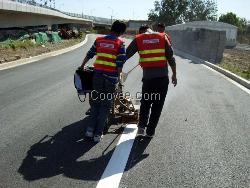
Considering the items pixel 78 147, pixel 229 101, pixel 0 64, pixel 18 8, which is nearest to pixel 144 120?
pixel 78 147

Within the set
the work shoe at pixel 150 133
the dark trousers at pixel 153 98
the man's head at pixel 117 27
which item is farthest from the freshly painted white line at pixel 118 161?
the man's head at pixel 117 27

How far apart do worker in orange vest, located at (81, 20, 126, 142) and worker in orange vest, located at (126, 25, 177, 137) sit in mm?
256

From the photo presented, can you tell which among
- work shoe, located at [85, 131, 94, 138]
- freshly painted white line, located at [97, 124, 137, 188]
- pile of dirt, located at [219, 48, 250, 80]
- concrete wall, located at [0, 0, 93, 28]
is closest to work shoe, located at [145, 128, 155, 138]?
freshly painted white line, located at [97, 124, 137, 188]

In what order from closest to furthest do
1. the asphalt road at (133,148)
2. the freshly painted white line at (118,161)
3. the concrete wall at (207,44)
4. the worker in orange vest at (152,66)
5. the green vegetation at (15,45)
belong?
1. the freshly painted white line at (118,161)
2. the asphalt road at (133,148)
3. the worker in orange vest at (152,66)
4. the green vegetation at (15,45)
5. the concrete wall at (207,44)

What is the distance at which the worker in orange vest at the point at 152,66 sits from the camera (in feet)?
22.1

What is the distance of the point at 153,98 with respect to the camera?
23.1 ft

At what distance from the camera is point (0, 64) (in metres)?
17.7

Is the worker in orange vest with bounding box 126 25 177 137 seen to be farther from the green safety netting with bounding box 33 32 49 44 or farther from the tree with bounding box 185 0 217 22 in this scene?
the tree with bounding box 185 0 217 22

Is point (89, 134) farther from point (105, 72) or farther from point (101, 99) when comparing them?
point (105, 72)

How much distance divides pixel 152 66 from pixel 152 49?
281 mm

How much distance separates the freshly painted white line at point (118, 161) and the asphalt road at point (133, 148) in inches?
3.3

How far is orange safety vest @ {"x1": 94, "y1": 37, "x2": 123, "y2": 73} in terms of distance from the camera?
6.64 m

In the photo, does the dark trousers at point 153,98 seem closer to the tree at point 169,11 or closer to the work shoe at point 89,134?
the work shoe at point 89,134

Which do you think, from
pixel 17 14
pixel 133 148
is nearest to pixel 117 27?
pixel 133 148
